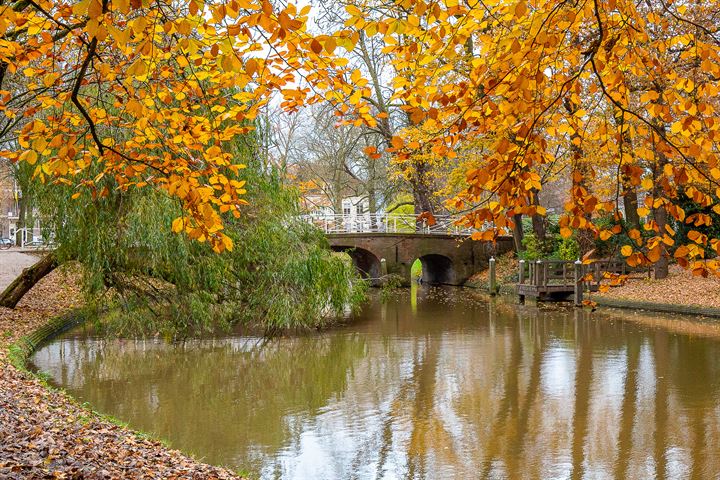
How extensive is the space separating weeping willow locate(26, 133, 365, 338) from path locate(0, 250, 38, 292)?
6.40 meters

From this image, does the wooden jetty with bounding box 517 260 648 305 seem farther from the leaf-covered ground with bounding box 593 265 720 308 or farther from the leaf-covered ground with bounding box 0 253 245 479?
the leaf-covered ground with bounding box 0 253 245 479

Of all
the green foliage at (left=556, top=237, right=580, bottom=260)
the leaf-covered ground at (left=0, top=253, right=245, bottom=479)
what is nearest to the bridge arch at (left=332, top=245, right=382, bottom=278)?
the green foliage at (left=556, top=237, right=580, bottom=260)

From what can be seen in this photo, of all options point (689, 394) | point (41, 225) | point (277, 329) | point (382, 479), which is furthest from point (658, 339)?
point (41, 225)

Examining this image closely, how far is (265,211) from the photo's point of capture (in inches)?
525

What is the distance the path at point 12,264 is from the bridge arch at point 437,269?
14.5 meters

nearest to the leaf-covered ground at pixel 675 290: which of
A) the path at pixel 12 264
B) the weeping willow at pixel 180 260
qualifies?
the weeping willow at pixel 180 260

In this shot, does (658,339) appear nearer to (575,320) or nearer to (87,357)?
(575,320)

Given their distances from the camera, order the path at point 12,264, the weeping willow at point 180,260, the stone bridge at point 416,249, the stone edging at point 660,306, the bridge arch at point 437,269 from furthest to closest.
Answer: the bridge arch at point 437,269, the stone bridge at point 416,249, the path at point 12,264, the stone edging at point 660,306, the weeping willow at point 180,260

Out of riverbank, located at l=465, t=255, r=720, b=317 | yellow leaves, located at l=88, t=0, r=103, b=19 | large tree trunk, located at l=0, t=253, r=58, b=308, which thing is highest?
yellow leaves, located at l=88, t=0, r=103, b=19

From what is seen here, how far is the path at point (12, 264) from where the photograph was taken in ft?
64.8

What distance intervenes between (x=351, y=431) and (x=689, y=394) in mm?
4611

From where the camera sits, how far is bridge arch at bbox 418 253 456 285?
29.9 metres

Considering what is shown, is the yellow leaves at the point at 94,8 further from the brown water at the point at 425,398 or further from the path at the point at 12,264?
the path at the point at 12,264

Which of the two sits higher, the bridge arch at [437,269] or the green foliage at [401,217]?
the green foliage at [401,217]
